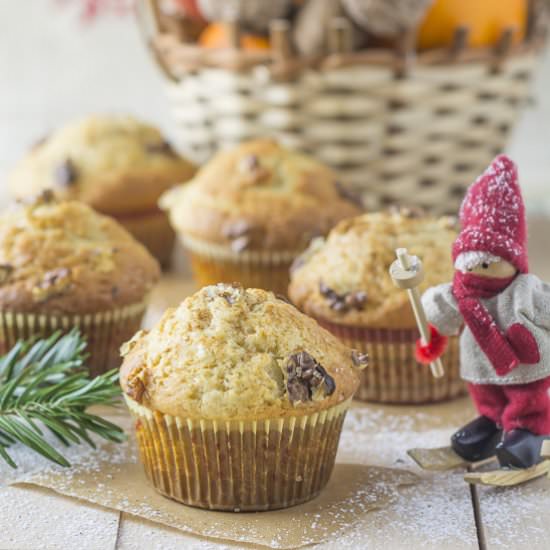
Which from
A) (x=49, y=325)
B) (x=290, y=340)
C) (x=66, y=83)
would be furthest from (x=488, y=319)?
(x=66, y=83)

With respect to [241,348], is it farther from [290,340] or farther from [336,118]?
[336,118]

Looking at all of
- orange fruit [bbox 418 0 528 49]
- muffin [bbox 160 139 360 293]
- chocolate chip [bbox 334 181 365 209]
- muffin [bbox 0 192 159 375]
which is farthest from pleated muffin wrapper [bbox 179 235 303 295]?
orange fruit [bbox 418 0 528 49]

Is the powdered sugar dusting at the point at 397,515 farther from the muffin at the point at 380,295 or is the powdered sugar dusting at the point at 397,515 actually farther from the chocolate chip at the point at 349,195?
the chocolate chip at the point at 349,195

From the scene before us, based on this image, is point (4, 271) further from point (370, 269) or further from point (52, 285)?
point (370, 269)

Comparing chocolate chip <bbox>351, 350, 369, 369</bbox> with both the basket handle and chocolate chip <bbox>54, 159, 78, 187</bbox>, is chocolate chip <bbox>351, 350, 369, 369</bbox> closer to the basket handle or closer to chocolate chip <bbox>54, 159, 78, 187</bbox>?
chocolate chip <bbox>54, 159, 78, 187</bbox>

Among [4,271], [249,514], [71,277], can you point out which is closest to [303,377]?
[249,514]

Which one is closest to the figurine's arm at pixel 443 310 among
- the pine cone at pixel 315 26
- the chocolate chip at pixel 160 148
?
the pine cone at pixel 315 26
